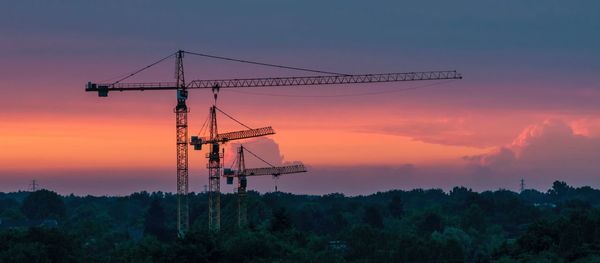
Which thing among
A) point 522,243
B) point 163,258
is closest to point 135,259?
point 163,258

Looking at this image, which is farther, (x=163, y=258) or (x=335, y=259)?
(x=335, y=259)

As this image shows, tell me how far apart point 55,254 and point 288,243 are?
35089 millimetres

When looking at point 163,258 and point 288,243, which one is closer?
point 163,258

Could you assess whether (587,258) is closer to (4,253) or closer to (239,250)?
(239,250)

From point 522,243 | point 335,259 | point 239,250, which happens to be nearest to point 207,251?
point 239,250

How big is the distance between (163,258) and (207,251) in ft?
19.4

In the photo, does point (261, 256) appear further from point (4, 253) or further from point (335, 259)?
point (4, 253)

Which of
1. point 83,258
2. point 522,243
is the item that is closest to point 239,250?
point 83,258

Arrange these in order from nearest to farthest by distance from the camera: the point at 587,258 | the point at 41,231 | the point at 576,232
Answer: the point at 587,258, the point at 576,232, the point at 41,231

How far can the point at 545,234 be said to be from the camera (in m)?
178

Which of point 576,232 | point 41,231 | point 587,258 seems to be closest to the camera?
point 587,258

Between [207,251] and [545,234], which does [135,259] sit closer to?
[207,251]

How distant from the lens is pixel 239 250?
172 m

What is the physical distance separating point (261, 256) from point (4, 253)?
1411 inches
